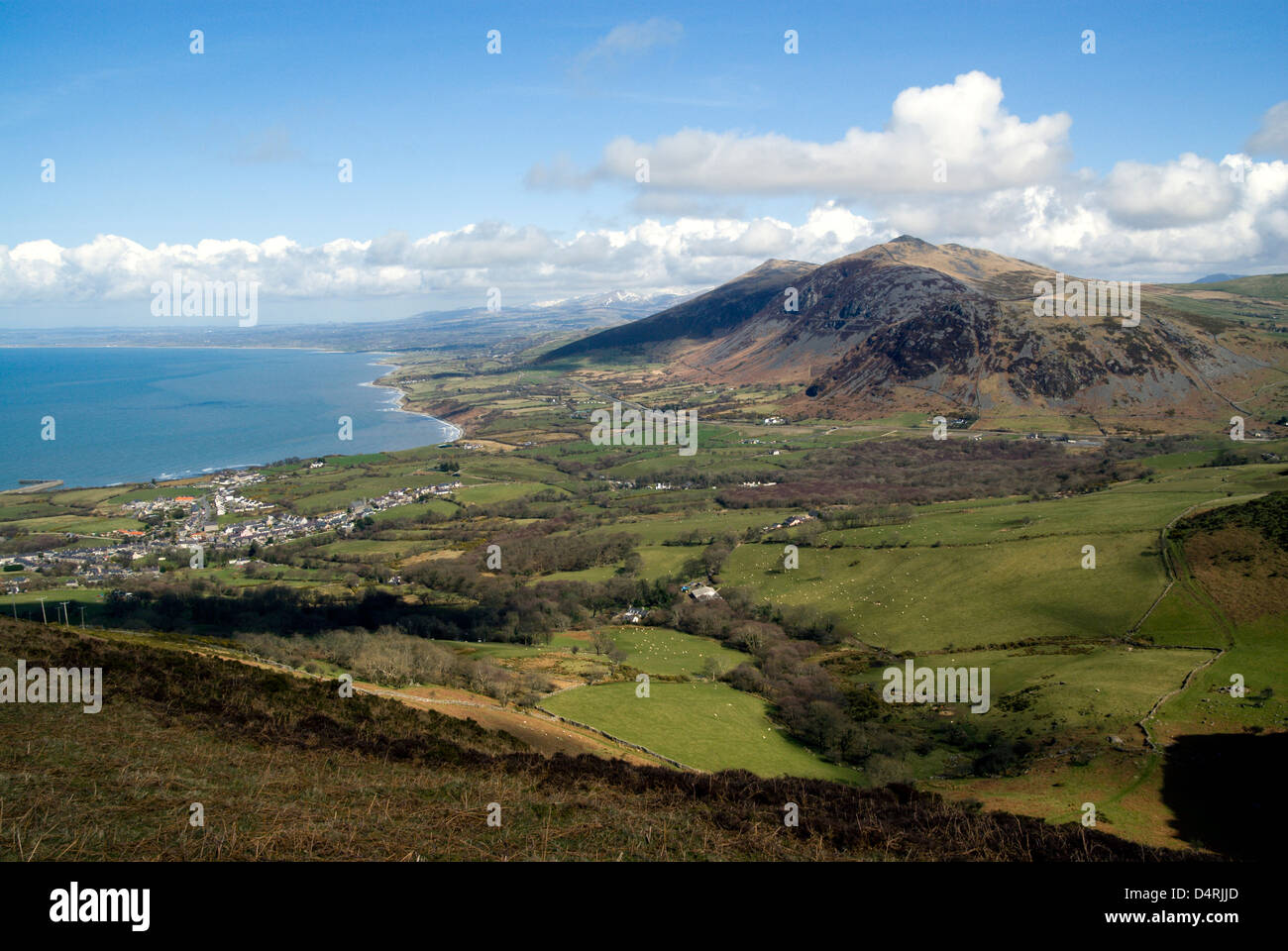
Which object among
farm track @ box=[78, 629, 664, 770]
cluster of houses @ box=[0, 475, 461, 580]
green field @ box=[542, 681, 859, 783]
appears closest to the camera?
farm track @ box=[78, 629, 664, 770]

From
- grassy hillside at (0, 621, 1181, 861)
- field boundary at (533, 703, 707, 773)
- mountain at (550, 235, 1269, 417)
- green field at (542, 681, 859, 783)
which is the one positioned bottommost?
green field at (542, 681, 859, 783)

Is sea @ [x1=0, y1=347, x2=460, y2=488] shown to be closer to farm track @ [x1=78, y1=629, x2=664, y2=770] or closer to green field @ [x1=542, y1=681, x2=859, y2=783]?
farm track @ [x1=78, y1=629, x2=664, y2=770]

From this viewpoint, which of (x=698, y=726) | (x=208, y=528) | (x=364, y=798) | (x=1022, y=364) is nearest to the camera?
(x=364, y=798)

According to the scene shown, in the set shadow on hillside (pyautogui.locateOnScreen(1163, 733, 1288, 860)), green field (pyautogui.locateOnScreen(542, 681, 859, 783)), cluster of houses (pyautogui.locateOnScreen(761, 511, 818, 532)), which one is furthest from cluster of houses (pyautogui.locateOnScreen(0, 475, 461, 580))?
shadow on hillside (pyautogui.locateOnScreen(1163, 733, 1288, 860))

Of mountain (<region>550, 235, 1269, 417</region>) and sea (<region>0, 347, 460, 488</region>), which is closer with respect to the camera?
sea (<region>0, 347, 460, 488</region>)

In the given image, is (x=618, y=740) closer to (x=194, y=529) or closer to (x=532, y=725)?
(x=532, y=725)

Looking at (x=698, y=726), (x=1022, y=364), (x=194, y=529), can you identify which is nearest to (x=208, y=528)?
(x=194, y=529)

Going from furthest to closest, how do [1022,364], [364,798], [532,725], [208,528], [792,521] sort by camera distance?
[1022,364] < [208,528] < [792,521] < [532,725] < [364,798]

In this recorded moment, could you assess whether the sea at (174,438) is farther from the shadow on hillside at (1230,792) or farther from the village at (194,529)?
the shadow on hillside at (1230,792)

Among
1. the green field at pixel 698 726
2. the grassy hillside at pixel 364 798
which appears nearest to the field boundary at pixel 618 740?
the green field at pixel 698 726

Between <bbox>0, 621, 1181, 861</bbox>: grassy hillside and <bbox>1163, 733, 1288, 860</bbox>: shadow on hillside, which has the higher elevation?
<bbox>0, 621, 1181, 861</bbox>: grassy hillside
